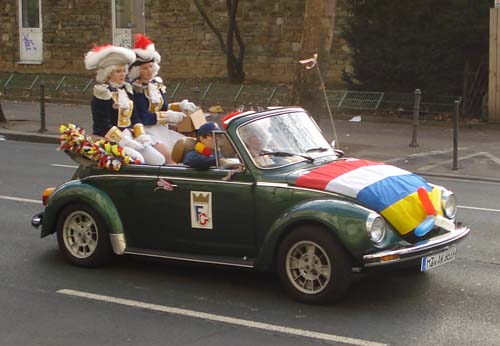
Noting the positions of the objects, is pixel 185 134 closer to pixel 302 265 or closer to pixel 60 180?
pixel 302 265

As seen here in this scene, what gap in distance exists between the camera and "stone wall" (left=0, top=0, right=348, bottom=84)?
26.4m

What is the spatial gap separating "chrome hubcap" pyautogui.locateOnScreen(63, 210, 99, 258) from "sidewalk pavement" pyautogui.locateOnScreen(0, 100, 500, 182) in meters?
7.79

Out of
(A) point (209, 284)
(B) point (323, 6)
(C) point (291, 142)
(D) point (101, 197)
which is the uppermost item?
(B) point (323, 6)

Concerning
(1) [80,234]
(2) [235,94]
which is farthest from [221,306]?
(2) [235,94]

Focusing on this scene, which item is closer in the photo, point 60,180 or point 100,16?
point 60,180

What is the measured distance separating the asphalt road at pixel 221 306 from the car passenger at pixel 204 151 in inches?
38.2

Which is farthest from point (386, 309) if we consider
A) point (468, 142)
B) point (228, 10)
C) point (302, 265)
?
point (228, 10)

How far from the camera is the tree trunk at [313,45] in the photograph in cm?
1598

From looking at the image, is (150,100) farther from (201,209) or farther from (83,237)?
(201,209)

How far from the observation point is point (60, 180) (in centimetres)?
1277

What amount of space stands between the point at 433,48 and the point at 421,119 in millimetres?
1679

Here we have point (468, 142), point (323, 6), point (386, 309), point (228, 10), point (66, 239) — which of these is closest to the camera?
point (386, 309)

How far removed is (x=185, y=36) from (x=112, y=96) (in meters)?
20.8

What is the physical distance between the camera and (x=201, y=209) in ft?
23.1
